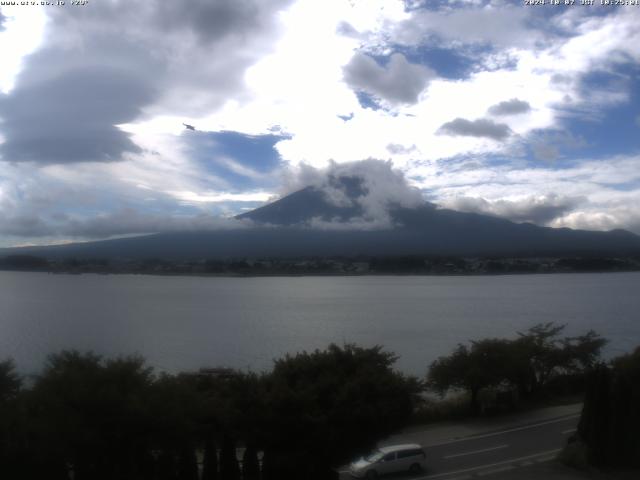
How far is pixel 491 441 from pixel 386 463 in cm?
318

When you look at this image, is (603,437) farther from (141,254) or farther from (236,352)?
(141,254)

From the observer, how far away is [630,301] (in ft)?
184

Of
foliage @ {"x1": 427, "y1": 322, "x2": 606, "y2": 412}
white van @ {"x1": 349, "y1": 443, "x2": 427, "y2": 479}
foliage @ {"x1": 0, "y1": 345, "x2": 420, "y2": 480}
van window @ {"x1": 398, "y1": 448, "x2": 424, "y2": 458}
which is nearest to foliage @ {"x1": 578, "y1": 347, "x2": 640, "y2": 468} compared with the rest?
van window @ {"x1": 398, "y1": 448, "x2": 424, "y2": 458}

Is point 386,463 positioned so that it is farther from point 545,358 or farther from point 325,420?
point 545,358

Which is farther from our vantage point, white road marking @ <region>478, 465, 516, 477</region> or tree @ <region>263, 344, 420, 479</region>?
white road marking @ <region>478, 465, 516, 477</region>

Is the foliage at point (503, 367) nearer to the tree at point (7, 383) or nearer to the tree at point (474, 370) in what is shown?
the tree at point (474, 370)

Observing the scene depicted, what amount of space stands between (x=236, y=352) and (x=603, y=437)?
19814 millimetres

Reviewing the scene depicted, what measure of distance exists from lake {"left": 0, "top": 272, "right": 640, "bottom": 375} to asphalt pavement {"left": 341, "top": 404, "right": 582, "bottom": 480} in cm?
894

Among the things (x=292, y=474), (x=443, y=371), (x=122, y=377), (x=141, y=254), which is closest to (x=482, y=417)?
(x=443, y=371)

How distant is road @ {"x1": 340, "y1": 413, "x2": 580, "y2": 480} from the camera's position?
10.3m

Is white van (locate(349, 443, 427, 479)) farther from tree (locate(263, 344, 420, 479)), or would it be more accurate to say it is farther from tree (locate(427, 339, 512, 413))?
tree (locate(427, 339, 512, 413))

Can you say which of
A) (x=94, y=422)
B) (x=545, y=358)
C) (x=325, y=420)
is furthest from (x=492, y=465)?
(x=545, y=358)

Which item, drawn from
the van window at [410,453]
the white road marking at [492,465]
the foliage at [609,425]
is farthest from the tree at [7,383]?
the foliage at [609,425]

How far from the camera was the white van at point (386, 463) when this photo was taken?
9.97 meters
